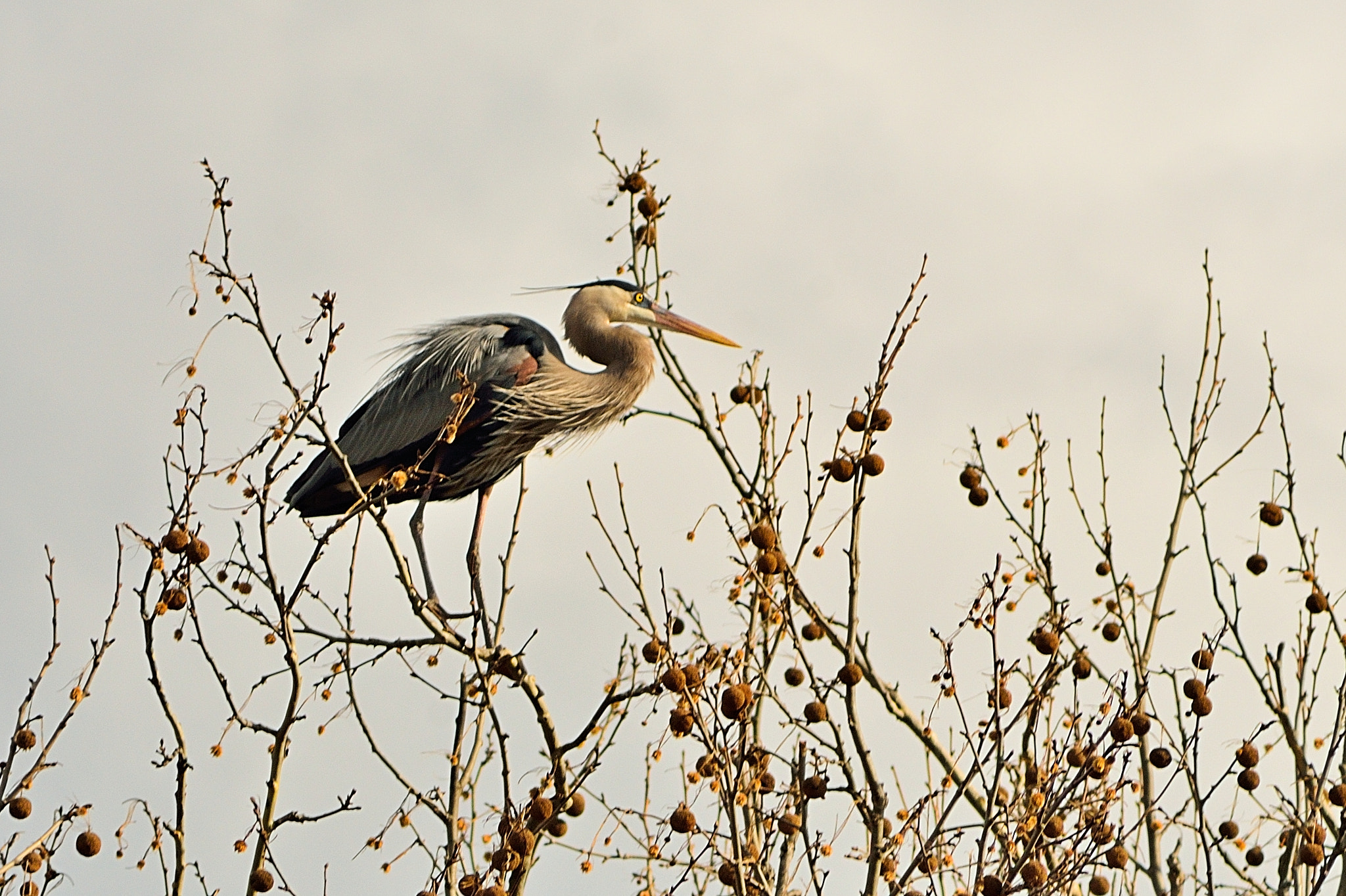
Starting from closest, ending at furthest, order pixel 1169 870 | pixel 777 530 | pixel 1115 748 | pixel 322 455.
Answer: pixel 1115 748, pixel 777 530, pixel 1169 870, pixel 322 455

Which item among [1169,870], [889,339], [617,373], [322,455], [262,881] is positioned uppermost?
[617,373]

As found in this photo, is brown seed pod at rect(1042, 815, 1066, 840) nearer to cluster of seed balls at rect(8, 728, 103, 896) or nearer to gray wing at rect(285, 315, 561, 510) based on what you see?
cluster of seed balls at rect(8, 728, 103, 896)

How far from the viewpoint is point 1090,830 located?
331 centimetres

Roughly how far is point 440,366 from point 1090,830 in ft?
14.5

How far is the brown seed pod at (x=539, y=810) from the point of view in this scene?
11.2ft

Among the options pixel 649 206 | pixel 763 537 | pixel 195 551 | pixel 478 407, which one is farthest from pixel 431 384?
pixel 763 537

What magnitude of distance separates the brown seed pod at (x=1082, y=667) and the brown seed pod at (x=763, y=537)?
0.99m

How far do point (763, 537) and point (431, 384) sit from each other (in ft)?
13.0

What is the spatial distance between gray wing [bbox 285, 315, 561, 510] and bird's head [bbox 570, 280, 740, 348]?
17.1 inches

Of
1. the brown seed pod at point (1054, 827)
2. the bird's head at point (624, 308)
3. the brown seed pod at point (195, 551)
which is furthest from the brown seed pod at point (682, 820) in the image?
the bird's head at point (624, 308)

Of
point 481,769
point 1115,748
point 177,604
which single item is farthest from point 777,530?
point 481,769

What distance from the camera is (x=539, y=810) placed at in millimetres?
3424

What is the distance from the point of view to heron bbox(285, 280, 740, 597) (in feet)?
22.4

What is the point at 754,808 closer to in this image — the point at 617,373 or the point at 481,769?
the point at 481,769
